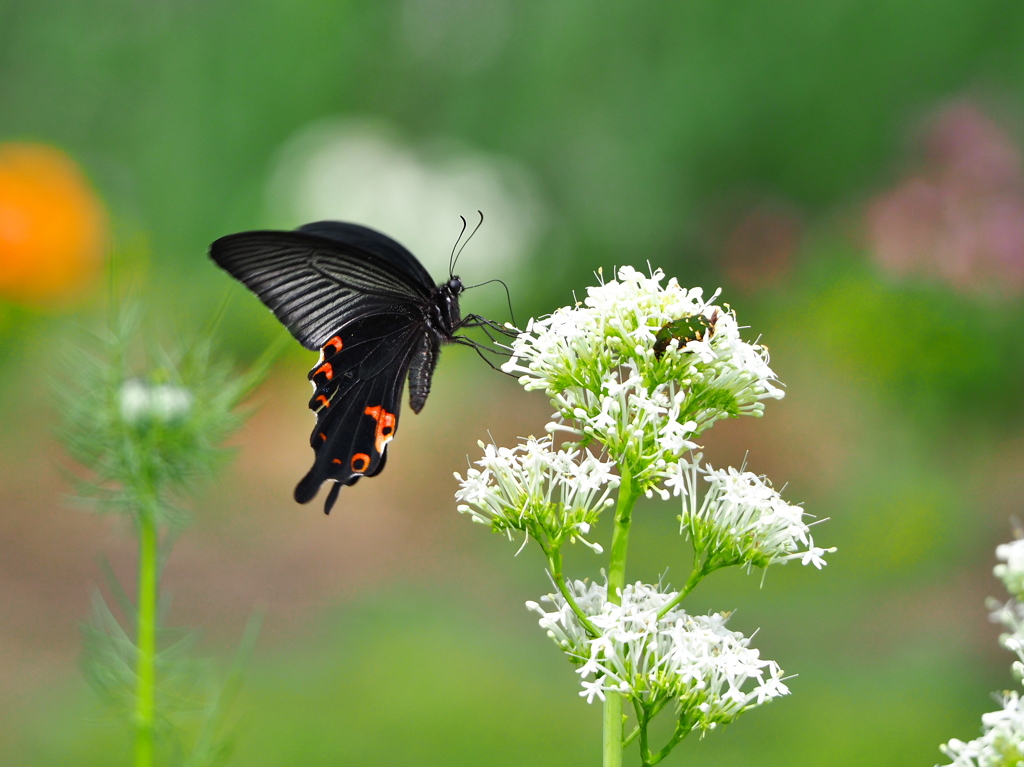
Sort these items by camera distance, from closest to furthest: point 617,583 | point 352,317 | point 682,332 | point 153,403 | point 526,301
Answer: point 617,583 → point 682,332 → point 153,403 → point 352,317 → point 526,301

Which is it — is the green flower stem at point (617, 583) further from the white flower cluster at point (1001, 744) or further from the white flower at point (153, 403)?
the white flower at point (153, 403)

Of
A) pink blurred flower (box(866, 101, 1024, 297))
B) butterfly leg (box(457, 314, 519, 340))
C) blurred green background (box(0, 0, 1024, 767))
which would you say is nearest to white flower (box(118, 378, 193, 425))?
blurred green background (box(0, 0, 1024, 767))

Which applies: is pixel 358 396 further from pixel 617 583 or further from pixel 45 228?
pixel 45 228

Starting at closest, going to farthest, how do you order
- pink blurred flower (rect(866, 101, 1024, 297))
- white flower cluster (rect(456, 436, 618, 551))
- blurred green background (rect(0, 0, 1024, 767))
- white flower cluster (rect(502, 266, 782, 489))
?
white flower cluster (rect(502, 266, 782, 489))
white flower cluster (rect(456, 436, 618, 551))
blurred green background (rect(0, 0, 1024, 767))
pink blurred flower (rect(866, 101, 1024, 297))

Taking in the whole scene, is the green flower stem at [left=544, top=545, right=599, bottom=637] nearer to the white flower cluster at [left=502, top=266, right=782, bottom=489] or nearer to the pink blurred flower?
the white flower cluster at [left=502, top=266, right=782, bottom=489]

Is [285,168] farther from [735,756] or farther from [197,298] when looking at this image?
[735,756]

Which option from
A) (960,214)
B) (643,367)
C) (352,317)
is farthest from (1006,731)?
(960,214)
